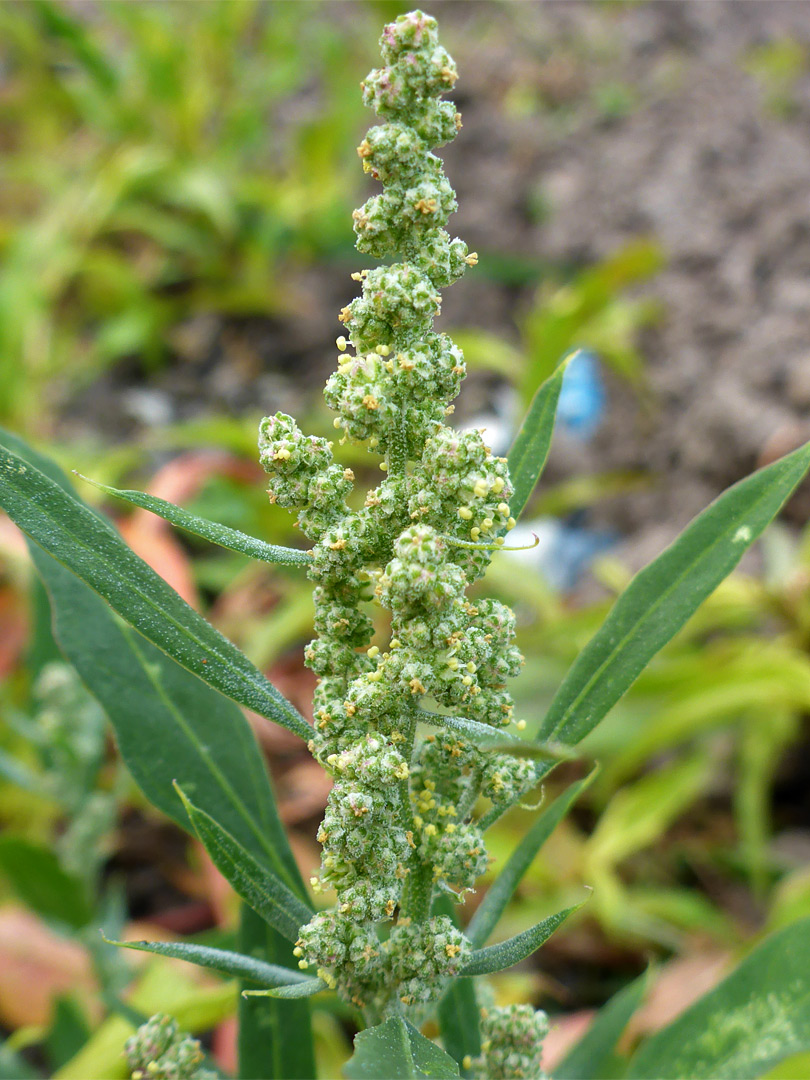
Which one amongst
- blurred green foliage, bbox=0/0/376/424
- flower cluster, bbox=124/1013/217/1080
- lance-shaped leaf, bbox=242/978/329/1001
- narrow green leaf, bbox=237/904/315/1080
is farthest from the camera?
blurred green foliage, bbox=0/0/376/424

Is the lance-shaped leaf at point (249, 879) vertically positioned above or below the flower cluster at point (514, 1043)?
above

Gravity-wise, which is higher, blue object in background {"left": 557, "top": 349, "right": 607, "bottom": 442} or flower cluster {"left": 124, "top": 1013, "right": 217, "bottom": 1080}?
blue object in background {"left": 557, "top": 349, "right": 607, "bottom": 442}

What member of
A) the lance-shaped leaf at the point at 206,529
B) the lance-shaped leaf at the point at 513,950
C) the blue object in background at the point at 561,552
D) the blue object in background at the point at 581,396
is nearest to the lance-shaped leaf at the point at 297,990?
the lance-shaped leaf at the point at 513,950

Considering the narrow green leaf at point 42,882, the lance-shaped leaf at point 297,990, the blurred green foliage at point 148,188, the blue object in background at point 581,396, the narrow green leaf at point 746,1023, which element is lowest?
the narrow green leaf at point 746,1023

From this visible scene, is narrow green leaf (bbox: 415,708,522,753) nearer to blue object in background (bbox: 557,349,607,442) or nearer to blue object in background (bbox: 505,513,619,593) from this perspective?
blue object in background (bbox: 505,513,619,593)

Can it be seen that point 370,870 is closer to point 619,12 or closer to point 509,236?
point 509,236

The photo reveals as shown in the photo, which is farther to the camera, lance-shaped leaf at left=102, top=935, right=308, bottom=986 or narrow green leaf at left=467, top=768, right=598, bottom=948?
narrow green leaf at left=467, top=768, right=598, bottom=948

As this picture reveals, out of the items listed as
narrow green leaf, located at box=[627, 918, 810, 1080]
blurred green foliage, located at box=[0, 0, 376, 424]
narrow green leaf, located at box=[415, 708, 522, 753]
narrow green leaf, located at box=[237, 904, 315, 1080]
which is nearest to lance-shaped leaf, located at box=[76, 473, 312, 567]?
narrow green leaf, located at box=[415, 708, 522, 753]

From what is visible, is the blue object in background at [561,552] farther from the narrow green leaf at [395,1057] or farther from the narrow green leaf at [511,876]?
the narrow green leaf at [395,1057]
